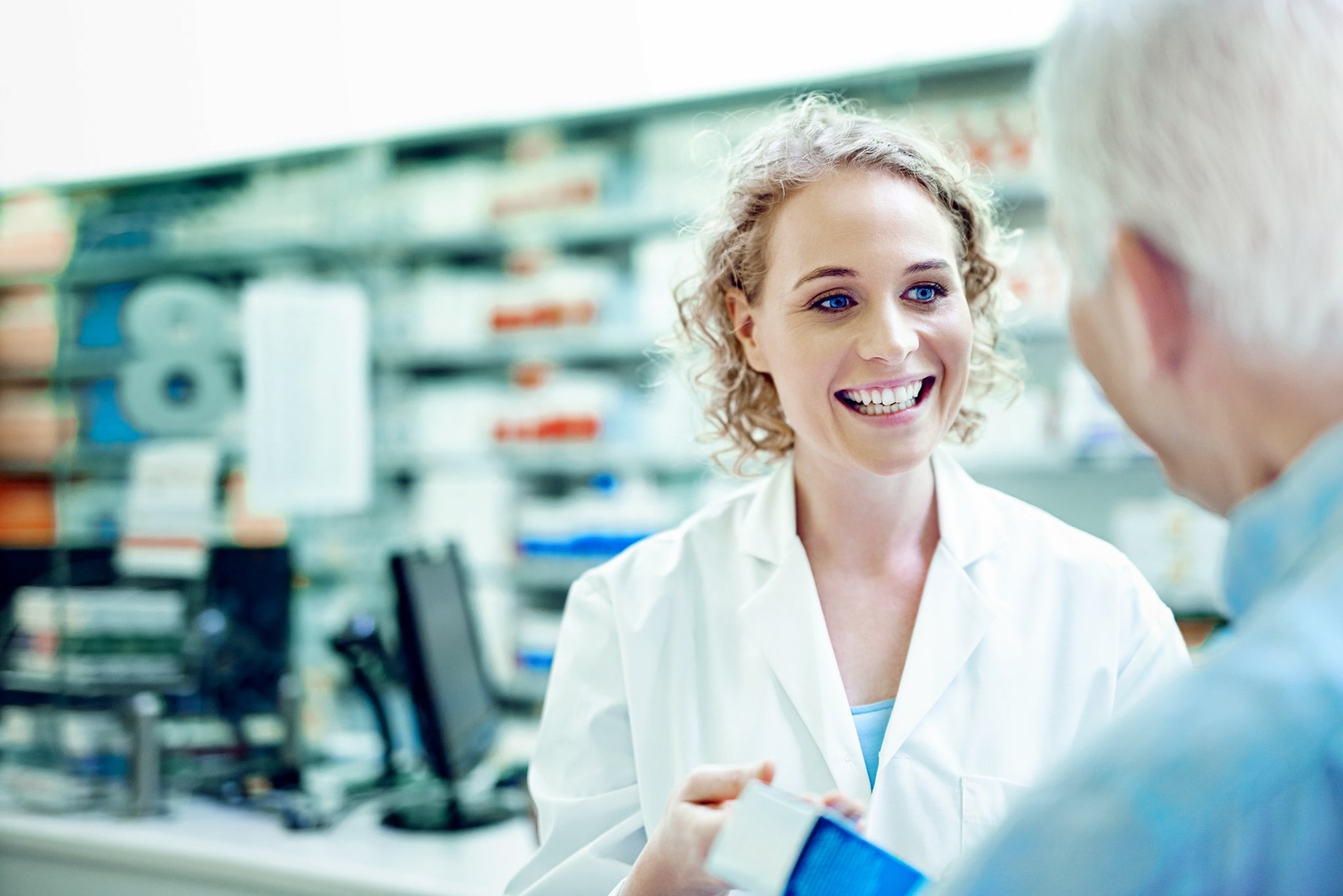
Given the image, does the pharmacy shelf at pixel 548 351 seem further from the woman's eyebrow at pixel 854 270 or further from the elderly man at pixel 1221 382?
the elderly man at pixel 1221 382

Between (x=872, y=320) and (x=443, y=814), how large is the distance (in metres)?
1.61

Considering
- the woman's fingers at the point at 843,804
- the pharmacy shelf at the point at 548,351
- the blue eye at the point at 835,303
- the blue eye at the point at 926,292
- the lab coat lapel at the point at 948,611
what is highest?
the pharmacy shelf at the point at 548,351

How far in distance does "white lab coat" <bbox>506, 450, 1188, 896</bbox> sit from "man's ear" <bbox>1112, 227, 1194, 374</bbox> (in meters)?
0.72

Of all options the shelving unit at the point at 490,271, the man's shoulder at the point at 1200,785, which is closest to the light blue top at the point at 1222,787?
the man's shoulder at the point at 1200,785

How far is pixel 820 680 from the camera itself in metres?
1.29

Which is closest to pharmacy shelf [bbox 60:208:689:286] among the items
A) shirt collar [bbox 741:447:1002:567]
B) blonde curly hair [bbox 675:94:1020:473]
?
blonde curly hair [bbox 675:94:1020:473]

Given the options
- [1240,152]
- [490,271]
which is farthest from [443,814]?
[490,271]

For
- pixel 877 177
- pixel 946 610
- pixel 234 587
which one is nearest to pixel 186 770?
pixel 234 587

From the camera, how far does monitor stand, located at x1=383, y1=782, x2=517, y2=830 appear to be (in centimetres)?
226

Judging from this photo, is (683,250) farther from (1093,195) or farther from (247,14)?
(247,14)

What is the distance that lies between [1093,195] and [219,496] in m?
3.33

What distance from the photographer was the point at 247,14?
12.7ft

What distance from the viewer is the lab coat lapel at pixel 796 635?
124cm

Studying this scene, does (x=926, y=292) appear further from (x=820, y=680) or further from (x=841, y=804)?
(x=841, y=804)
